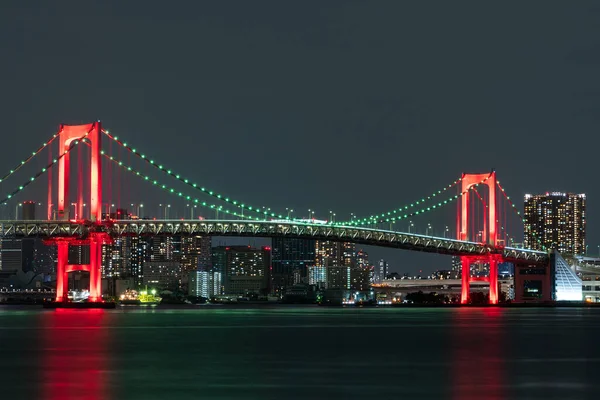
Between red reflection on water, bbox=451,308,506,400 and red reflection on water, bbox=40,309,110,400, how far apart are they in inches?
269

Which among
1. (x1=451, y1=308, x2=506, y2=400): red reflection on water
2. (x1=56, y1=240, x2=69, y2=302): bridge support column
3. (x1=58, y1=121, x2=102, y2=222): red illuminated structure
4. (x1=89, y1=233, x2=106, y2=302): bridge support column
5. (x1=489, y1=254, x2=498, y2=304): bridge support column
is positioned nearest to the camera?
(x1=451, y1=308, x2=506, y2=400): red reflection on water

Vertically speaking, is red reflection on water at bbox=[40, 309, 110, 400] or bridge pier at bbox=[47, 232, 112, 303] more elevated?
bridge pier at bbox=[47, 232, 112, 303]

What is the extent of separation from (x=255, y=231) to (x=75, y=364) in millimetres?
62580

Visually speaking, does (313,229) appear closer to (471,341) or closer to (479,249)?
(479,249)

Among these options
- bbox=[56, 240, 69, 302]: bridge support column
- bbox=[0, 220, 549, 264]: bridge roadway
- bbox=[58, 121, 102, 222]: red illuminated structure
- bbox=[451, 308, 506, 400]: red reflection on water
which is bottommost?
bbox=[451, 308, 506, 400]: red reflection on water

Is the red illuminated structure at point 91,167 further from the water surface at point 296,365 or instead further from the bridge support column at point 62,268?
the water surface at point 296,365

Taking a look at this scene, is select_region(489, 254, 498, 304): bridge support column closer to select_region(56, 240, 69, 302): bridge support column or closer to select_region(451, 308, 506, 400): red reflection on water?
select_region(56, 240, 69, 302): bridge support column

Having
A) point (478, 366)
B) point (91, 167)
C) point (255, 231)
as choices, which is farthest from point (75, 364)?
point (255, 231)

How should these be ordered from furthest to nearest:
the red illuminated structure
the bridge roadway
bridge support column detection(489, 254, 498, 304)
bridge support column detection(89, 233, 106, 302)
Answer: bridge support column detection(489, 254, 498, 304) < the bridge roadway < bridge support column detection(89, 233, 106, 302) < the red illuminated structure

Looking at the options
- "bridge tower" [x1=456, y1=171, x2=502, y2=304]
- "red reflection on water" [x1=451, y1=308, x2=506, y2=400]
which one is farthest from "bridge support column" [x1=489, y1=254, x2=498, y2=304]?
"red reflection on water" [x1=451, y1=308, x2=506, y2=400]

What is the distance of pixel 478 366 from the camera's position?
91.0 ft

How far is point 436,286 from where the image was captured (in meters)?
190

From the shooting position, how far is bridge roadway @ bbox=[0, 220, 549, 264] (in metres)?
81.2


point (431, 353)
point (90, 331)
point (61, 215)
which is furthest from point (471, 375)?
point (61, 215)
